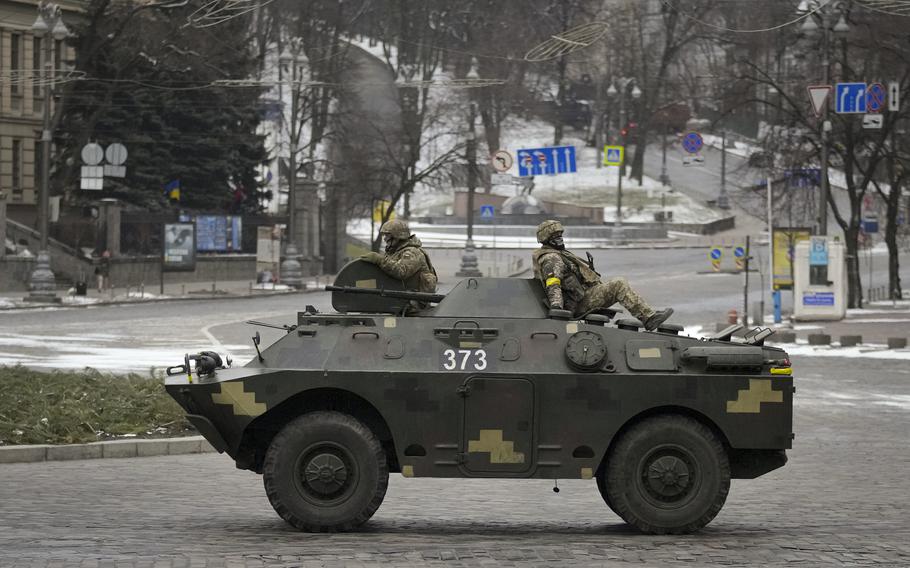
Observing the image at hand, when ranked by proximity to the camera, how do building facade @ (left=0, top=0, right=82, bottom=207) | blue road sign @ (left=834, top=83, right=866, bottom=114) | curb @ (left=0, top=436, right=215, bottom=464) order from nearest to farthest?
1. curb @ (left=0, top=436, right=215, bottom=464)
2. blue road sign @ (left=834, top=83, right=866, bottom=114)
3. building facade @ (left=0, top=0, right=82, bottom=207)

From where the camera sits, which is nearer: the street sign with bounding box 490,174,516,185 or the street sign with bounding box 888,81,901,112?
the street sign with bounding box 888,81,901,112

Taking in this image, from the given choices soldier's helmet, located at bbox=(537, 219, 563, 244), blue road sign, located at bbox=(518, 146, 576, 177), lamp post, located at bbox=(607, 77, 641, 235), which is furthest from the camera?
lamp post, located at bbox=(607, 77, 641, 235)

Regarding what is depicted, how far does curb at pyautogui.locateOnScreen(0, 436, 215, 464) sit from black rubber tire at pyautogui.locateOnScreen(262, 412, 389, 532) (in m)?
5.44

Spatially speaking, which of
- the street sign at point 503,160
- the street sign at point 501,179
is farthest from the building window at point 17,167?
the street sign at point 501,179

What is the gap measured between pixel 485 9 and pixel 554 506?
85.9 metres

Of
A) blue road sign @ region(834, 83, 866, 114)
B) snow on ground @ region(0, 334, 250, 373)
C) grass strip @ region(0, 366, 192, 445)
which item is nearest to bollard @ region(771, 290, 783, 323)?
blue road sign @ region(834, 83, 866, 114)

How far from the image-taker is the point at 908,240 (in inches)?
3044

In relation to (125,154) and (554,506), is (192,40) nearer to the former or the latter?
(125,154)

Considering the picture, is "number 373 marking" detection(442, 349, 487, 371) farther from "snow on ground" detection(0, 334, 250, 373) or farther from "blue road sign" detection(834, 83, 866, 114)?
"blue road sign" detection(834, 83, 866, 114)

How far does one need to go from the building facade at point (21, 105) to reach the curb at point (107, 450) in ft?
147

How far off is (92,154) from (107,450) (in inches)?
1644

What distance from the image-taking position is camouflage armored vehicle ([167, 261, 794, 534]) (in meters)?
10.4

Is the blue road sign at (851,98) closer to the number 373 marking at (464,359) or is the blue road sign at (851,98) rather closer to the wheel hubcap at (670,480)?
the wheel hubcap at (670,480)

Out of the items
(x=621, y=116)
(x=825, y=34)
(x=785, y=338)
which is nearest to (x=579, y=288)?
(x=785, y=338)
